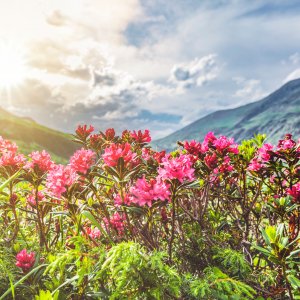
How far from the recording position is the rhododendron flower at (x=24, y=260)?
297 centimetres

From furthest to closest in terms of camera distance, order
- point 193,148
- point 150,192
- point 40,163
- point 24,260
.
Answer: point 193,148, point 40,163, point 24,260, point 150,192

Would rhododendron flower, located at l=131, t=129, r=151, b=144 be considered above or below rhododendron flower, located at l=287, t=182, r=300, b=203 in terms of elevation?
above

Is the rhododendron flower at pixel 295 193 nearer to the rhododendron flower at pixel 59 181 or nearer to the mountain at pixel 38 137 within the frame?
the rhododendron flower at pixel 59 181

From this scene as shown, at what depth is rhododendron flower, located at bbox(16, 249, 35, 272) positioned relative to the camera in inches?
117

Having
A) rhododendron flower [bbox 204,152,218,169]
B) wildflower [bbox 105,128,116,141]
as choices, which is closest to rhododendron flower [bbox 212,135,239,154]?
rhododendron flower [bbox 204,152,218,169]

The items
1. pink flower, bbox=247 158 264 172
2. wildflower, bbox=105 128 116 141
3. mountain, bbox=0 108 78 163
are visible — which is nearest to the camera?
pink flower, bbox=247 158 264 172

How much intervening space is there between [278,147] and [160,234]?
1.96 metres

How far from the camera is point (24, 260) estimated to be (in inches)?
118

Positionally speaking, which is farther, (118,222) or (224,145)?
(224,145)

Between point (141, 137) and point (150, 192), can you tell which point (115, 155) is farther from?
point (141, 137)

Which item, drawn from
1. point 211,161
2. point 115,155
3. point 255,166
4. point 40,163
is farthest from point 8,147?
point 255,166

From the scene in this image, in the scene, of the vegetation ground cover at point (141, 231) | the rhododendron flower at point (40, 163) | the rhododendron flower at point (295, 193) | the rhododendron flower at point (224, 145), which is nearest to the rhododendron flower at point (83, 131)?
the vegetation ground cover at point (141, 231)

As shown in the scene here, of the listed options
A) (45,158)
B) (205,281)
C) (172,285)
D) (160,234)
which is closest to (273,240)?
(205,281)

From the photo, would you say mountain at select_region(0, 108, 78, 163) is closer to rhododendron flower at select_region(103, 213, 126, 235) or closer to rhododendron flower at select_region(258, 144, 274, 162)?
rhododendron flower at select_region(103, 213, 126, 235)
